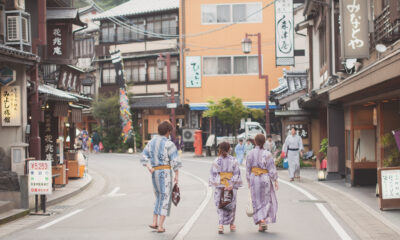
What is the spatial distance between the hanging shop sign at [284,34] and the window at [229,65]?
9.64 meters

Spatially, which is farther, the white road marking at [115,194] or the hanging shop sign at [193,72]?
the hanging shop sign at [193,72]

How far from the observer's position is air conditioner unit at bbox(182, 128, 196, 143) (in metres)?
40.1

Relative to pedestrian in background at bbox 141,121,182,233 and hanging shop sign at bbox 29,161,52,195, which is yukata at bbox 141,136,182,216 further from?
hanging shop sign at bbox 29,161,52,195

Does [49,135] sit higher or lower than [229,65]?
lower

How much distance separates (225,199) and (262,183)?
31.5 inches

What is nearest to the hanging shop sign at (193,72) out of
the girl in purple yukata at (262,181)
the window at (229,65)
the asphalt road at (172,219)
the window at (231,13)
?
the window at (229,65)

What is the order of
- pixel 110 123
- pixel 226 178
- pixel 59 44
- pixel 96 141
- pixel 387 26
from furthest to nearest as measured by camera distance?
1. pixel 110 123
2. pixel 96 141
3. pixel 59 44
4. pixel 387 26
5. pixel 226 178

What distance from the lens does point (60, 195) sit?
1561 cm

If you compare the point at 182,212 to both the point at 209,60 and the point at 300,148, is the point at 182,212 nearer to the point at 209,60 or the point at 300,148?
the point at 300,148

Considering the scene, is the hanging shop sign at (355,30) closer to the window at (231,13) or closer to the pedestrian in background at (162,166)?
the pedestrian in background at (162,166)

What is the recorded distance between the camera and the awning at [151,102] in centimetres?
4316

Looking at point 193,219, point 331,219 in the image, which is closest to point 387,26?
point 331,219

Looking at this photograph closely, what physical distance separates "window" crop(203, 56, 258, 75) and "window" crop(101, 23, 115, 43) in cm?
872

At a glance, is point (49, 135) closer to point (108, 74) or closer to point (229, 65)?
point (229, 65)
